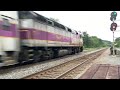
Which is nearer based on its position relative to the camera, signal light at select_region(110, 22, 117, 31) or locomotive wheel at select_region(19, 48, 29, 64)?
locomotive wheel at select_region(19, 48, 29, 64)

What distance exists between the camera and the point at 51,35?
23.8 m

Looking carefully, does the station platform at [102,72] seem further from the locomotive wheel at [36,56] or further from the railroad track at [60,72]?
the locomotive wheel at [36,56]

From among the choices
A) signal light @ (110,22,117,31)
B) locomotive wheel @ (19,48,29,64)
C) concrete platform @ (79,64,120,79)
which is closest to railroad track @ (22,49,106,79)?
concrete platform @ (79,64,120,79)

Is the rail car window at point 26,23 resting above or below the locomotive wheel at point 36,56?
above

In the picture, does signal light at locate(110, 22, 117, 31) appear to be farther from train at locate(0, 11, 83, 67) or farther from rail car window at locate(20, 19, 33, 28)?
rail car window at locate(20, 19, 33, 28)

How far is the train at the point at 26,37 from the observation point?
15.1 meters

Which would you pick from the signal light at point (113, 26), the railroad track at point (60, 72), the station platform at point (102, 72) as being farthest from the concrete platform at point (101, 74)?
the signal light at point (113, 26)

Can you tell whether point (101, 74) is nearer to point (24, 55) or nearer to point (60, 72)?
point (60, 72)

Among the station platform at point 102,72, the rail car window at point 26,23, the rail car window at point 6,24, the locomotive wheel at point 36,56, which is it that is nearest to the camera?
the station platform at point 102,72

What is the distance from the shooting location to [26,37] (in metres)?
18.3

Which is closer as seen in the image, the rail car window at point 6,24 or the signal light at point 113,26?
the rail car window at point 6,24

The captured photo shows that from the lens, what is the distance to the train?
15.1 metres
